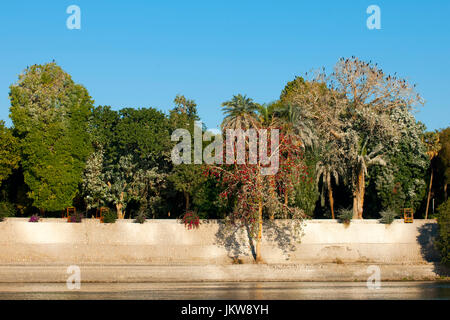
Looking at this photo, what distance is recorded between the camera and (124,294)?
33.4 metres

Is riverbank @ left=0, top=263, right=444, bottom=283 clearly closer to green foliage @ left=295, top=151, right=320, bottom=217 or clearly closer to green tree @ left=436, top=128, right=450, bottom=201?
green foliage @ left=295, top=151, right=320, bottom=217

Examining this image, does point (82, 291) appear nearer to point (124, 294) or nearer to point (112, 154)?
point (124, 294)

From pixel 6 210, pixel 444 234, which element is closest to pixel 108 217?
pixel 6 210

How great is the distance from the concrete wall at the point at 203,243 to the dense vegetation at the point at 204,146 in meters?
1.77

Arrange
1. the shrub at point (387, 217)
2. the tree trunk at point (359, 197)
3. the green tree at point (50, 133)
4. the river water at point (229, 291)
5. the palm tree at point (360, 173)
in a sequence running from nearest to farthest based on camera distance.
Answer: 1. the river water at point (229, 291)
2. the shrub at point (387, 217)
3. the green tree at point (50, 133)
4. the palm tree at point (360, 173)
5. the tree trunk at point (359, 197)

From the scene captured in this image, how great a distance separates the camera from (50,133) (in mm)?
47281

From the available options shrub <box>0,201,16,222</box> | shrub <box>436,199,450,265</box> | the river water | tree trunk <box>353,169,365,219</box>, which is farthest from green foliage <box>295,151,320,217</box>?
shrub <box>0,201,16,222</box>

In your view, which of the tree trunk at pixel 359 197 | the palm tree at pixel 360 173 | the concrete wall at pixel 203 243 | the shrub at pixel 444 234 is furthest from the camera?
the tree trunk at pixel 359 197

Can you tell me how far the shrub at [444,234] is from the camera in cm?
3959

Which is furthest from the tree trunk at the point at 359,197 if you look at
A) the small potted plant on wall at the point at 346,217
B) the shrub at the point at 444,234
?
the shrub at the point at 444,234

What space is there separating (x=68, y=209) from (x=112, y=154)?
592 centimetres

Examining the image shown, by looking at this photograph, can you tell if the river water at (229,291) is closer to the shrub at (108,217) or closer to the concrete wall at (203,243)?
the concrete wall at (203,243)

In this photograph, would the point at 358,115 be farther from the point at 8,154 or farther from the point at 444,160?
the point at 8,154

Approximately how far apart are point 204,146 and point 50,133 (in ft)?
41.1
